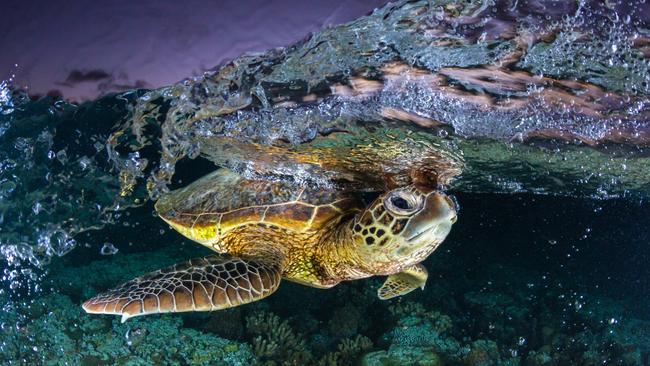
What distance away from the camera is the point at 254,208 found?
4.85 metres

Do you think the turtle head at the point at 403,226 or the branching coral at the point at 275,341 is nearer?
the turtle head at the point at 403,226

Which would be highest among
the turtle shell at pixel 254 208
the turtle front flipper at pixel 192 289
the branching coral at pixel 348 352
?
the turtle front flipper at pixel 192 289

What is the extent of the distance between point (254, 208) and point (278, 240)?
46 centimetres

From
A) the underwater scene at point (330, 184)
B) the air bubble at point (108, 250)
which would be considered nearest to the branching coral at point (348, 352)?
the underwater scene at point (330, 184)

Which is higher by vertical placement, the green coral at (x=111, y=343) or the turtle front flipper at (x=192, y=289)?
the turtle front flipper at (x=192, y=289)

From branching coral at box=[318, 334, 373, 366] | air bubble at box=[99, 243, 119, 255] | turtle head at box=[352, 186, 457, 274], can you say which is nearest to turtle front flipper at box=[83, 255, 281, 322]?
turtle head at box=[352, 186, 457, 274]

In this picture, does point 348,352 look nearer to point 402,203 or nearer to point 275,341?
point 275,341

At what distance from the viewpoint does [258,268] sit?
4.07 metres

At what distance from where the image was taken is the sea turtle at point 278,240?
3.49 meters

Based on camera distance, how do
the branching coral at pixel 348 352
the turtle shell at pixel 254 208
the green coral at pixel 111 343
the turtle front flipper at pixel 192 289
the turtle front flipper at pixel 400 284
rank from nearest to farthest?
1. the turtle front flipper at pixel 192 289
2. the turtle shell at pixel 254 208
3. the turtle front flipper at pixel 400 284
4. the green coral at pixel 111 343
5. the branching coral at pixel 348 352

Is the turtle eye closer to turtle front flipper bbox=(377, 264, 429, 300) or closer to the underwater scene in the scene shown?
the underwater scene

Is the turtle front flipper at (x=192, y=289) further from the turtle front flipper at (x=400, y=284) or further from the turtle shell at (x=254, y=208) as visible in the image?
the turtle front flipper at (x=400, y=284)

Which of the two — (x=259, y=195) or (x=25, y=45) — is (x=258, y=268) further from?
(x=25, y=45)

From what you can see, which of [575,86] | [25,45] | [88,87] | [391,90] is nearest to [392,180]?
[391,90]
